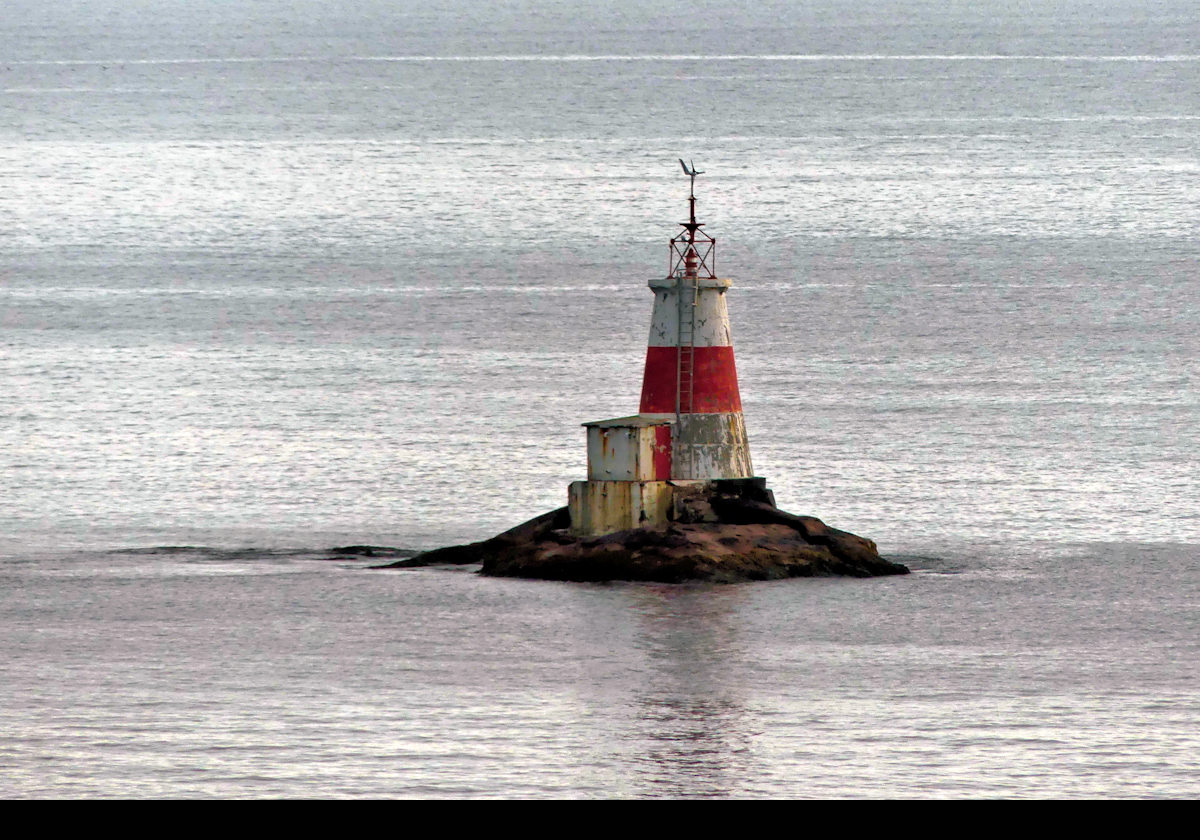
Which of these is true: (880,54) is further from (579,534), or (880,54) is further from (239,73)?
(579,534)

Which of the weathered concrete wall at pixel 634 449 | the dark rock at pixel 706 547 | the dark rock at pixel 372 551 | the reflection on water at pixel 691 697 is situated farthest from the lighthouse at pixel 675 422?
the dark rock at pixel 372 551

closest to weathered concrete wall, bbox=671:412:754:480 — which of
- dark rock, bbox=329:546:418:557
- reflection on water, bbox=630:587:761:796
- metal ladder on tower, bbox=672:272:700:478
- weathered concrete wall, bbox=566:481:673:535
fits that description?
metal ladder on tower, bbox=672:272:700:478

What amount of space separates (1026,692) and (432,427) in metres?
30.1

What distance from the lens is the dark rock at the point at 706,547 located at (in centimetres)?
2192

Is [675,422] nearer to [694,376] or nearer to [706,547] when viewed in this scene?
[694,376]

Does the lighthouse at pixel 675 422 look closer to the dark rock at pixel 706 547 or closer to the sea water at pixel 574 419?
the dark rock at pixel 706 547

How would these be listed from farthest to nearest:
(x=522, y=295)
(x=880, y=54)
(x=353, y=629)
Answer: (x=880, y=54) < (x=522, y=295) < (x=353, y=629)

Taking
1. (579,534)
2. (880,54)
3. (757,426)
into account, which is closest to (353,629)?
(579,534)

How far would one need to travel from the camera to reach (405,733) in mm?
14539

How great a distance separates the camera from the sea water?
582 inches

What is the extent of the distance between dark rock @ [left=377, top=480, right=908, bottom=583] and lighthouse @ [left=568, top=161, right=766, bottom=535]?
16 cm

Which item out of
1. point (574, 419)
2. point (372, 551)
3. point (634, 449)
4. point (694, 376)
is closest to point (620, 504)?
point (634, 449)

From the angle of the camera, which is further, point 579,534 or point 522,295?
point 522,295

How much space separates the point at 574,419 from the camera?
4612 cm
